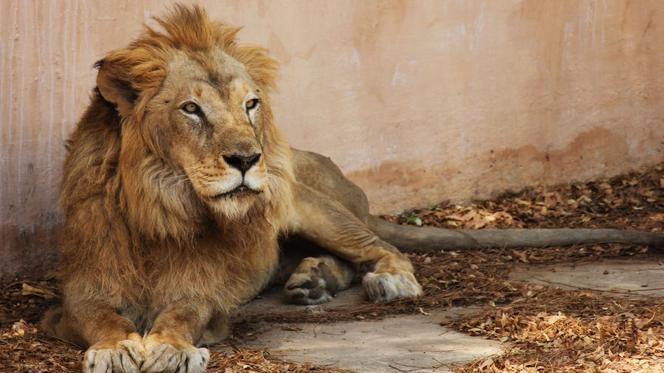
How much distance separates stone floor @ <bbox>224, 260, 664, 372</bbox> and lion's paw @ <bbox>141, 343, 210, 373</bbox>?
50cm

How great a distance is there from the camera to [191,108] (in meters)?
4.89

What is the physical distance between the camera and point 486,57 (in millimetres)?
7457


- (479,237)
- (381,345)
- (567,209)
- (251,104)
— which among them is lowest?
(381,345)

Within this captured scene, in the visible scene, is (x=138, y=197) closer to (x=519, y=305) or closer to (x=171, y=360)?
(x=171, y=360)

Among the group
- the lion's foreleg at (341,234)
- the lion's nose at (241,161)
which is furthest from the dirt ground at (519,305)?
the lion's nose at (241,161)

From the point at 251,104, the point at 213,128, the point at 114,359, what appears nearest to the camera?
the point at 114,359

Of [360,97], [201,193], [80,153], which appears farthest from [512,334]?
[360,97]

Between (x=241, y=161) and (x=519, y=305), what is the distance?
1.54 meters

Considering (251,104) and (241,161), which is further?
(251,104)

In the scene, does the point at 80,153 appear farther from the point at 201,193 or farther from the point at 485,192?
the point at 485,192

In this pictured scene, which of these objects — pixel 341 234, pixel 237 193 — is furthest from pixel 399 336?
pixel 341 234

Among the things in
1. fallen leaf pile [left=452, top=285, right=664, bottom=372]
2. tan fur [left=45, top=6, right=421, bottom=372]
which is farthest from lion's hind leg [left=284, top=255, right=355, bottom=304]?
fallen leaf pile [left=452, top=285, right=664, bottom=372]

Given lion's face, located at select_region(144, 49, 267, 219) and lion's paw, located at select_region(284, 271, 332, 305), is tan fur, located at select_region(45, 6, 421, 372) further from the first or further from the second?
lion's paw, located at select_region(284, 271, 332, 305)

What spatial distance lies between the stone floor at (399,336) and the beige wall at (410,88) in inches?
47.7
